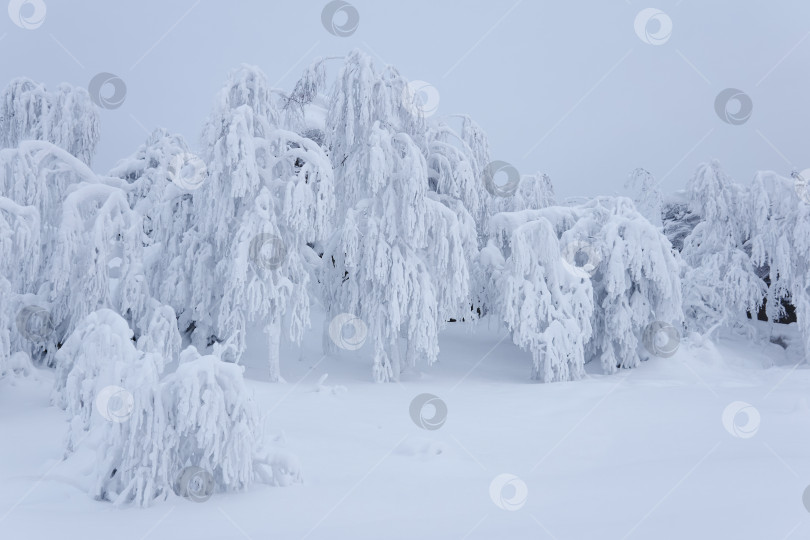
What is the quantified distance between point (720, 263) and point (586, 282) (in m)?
5.80

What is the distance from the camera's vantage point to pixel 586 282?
13.4m

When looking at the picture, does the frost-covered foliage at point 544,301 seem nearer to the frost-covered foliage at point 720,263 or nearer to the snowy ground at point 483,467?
the snowy ground at point 483,467

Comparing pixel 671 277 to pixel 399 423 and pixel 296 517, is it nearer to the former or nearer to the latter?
pixel 399 423

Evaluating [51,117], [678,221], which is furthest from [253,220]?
[678,221]

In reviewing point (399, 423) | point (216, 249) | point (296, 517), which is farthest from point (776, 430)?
point (216, 249)

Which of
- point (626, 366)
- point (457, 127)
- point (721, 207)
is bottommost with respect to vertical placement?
point (626, 366)

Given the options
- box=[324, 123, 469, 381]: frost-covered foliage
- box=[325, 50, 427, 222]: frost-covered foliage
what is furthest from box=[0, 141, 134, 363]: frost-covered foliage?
box=[325, 50, 427, 222]: frost-covered foliage

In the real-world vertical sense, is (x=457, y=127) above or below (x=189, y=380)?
above

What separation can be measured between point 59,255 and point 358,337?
5.45m

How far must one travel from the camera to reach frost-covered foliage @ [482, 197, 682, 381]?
1270 cm

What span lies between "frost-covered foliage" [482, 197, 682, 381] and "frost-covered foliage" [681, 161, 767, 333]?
11.0ft

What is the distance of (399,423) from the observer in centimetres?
829

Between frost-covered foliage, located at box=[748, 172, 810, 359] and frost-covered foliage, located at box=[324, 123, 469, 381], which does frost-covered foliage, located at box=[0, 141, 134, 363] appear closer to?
frost-covered foliage, located at box=[324, 123, 469, 381]

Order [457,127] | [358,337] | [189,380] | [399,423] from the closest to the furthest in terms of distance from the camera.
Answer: [189,380]
[399,423]
[358,337]
[457,127]
